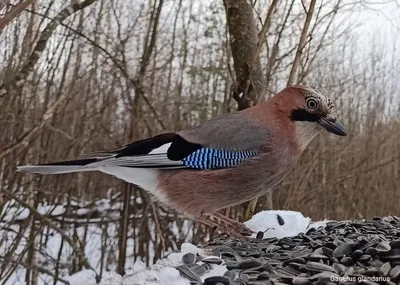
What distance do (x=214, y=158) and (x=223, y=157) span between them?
40mm

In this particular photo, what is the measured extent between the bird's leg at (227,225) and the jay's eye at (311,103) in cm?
59

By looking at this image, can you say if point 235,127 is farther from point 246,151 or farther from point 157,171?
point 157,171

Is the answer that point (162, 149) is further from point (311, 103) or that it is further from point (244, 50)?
point (244, 50)

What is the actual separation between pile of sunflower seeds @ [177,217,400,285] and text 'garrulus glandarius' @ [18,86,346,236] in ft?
1.07

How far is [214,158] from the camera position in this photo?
230 cm

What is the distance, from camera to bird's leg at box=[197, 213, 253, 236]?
2.19 meters

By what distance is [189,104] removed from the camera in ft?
21.5

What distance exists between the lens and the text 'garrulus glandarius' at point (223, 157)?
90.0 inches

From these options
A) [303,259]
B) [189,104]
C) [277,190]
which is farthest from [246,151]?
[189,104]

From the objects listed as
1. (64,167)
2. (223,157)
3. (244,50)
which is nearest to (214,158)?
(223,157)

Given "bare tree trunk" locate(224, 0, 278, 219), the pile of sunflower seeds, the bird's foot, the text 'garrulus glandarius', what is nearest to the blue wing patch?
the text 'garrulus glandarius'

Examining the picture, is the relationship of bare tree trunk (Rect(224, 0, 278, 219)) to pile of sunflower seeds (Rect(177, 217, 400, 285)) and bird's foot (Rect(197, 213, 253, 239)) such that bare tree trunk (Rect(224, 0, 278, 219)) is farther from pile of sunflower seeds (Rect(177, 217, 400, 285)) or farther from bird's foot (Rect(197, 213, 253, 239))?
pile of sunflower seeds (Rect(177, 217, 400, 285))

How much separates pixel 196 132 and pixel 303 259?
95 cm

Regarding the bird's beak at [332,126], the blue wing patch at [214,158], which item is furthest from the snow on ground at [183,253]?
the bird's beak at [332,126]
